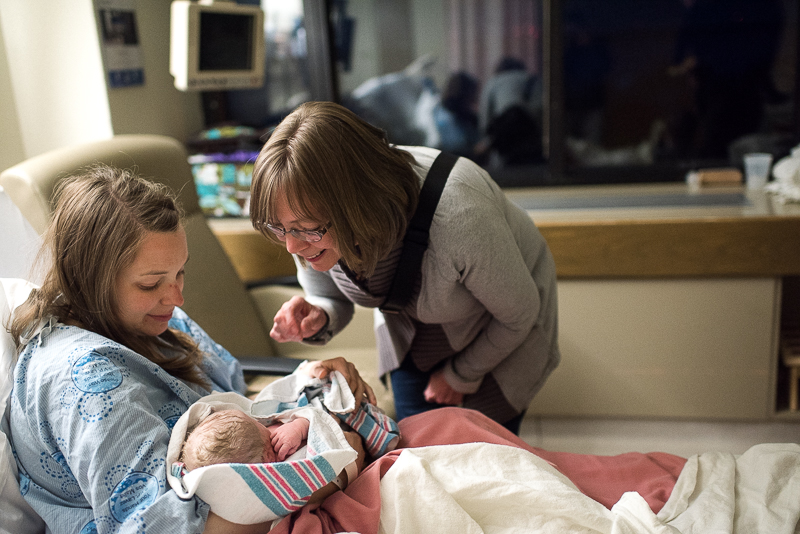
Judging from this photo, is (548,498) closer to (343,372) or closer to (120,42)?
(343,372)

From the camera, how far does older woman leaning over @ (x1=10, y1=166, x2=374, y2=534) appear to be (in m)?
1.09

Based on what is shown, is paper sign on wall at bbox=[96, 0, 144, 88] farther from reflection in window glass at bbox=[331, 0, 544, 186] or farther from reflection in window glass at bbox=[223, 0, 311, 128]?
reflection in window glass at bbox=[331, 0, 544, 186]

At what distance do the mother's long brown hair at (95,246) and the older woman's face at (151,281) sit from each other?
12 millimetres

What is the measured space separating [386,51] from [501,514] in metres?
2.47

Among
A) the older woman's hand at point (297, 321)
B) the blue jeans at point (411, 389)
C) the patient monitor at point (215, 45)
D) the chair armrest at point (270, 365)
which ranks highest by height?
the patient monitor at point (215, 45)

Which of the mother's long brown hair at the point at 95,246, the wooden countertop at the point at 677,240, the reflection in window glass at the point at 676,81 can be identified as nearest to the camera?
the mother's long brown hair at the point at 95,246

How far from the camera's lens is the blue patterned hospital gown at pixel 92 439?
1.08 meters

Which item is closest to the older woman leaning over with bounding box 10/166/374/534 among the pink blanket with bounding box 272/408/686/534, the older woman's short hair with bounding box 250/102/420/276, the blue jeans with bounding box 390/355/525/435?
the pink blanket with bounding box 272/408/686/534

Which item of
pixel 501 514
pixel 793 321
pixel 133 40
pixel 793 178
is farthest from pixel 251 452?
pixel 793 321

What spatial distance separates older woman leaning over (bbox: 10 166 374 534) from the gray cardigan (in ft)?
1.57

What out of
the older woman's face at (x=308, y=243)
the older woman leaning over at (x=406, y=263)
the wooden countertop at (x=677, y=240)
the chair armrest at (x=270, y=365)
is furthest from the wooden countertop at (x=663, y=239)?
the older woman's face at (x=308, y=243)

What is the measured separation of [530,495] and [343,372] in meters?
0.48

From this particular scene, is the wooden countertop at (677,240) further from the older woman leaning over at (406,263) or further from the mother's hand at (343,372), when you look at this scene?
the mother's hand at (343,372)

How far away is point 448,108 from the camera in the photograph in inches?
126
